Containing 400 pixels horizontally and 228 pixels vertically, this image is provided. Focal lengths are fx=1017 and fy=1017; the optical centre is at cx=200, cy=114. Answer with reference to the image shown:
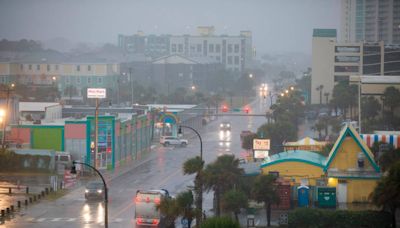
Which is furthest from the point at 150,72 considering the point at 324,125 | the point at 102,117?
the point at 102,117

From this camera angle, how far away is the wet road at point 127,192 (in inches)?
1181

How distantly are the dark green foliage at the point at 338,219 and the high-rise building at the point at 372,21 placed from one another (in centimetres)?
14285

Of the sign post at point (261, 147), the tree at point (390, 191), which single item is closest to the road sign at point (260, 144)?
the sign post at point (261, 147)

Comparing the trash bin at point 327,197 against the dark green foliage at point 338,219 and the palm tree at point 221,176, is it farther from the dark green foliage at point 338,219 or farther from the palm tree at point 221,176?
the dark green foliage at point 338,219

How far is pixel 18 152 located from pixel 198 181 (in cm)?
1417

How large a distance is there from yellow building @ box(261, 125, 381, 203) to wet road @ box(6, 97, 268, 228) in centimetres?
293

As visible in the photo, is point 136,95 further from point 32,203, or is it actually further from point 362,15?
point 362,15

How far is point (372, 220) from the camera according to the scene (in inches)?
1075

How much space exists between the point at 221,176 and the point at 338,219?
155 inches

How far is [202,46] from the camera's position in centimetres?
16050

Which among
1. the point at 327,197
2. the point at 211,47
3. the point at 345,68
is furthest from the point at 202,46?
the point at 327,197

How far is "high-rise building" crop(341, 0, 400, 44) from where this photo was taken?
17250 centimetres

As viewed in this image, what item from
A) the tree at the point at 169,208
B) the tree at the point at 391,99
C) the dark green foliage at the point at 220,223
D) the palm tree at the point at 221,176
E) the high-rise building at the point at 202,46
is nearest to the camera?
the dark green foliage at the point at 220,223

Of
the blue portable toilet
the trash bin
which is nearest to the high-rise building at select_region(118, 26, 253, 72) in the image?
the blue portable toilet
